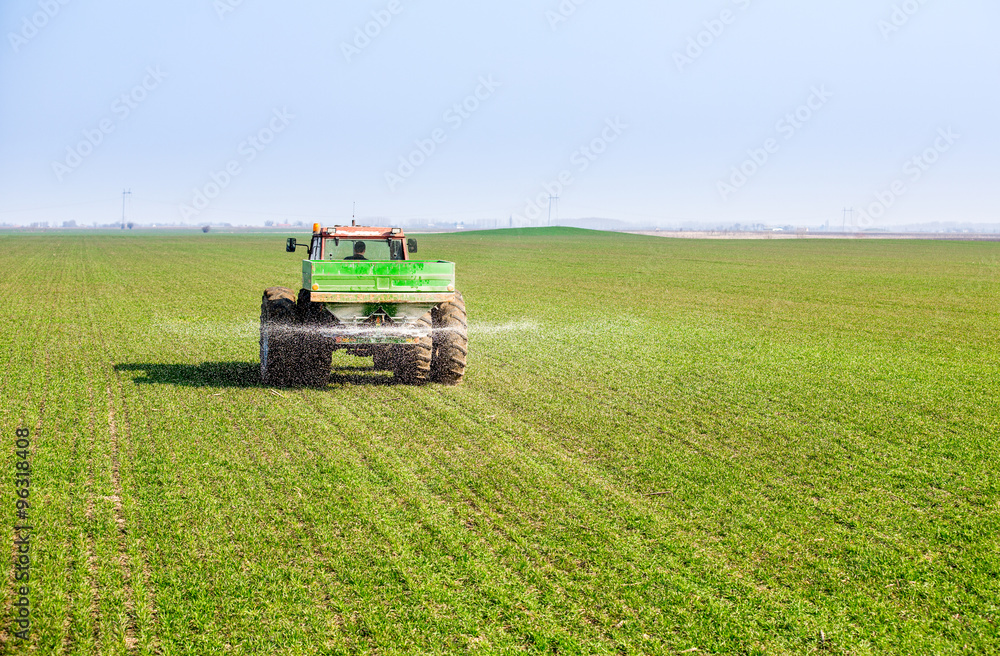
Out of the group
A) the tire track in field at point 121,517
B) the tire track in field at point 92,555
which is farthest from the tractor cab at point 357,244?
the tire track in field at point 92,555

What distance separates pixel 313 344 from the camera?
41.0ft

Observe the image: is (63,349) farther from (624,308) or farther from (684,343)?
(624,308)

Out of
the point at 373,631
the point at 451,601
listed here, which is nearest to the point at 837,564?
the point at 451,601

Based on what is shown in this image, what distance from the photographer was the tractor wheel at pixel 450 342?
12719 mm

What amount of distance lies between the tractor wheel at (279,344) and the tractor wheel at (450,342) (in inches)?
84.0

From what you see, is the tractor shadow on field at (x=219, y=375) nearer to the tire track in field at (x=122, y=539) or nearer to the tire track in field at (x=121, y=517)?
the tire track in field at (x=121, y=517)

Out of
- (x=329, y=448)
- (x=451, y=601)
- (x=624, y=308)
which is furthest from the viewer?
(x=624, y=308)

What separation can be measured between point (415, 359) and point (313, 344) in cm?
152

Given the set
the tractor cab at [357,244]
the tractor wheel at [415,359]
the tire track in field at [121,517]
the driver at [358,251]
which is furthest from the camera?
the driver at [358,251]

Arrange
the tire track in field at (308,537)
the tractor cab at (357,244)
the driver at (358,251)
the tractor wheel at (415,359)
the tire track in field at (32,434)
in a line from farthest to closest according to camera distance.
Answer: the driver at (358,251), the tractor cab at (357,244), the tractor wheel at (415,359), the tire track in field at (308,537), the tire track in field at (32,434)

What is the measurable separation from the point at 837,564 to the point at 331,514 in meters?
4.07

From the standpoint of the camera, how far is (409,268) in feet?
40.0

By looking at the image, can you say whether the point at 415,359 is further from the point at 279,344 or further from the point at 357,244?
the point at 357,244

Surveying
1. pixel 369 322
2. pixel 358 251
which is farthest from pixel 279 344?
pixel 358 251
